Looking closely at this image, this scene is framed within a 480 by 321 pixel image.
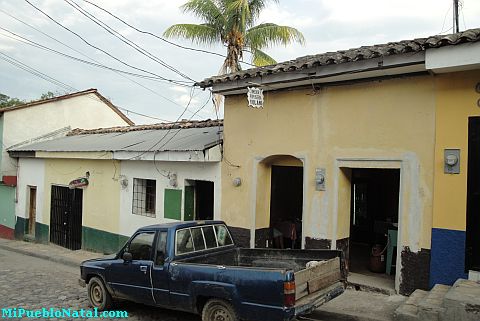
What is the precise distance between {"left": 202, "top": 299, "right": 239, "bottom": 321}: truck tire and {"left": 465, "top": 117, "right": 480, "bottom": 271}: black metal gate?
3.77 m

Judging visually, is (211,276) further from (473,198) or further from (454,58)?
(454,58)

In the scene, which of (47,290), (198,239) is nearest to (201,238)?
(198,239)

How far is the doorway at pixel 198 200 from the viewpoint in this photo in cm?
1108

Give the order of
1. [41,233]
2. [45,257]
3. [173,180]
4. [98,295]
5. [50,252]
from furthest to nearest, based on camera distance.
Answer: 1. [41,233]
2. [50,252]
3. [45,257]
4. [173,180]
5. [98,295]

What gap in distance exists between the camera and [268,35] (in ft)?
55.8

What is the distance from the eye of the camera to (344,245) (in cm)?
842

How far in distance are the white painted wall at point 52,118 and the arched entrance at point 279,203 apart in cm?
1252

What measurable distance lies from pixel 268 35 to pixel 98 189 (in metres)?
8.76

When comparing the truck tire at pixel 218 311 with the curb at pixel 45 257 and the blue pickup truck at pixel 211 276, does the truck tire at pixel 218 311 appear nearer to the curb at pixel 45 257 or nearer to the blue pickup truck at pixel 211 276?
the blue pickup truck at pixel 211 276

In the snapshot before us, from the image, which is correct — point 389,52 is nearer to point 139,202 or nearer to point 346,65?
point 346,65

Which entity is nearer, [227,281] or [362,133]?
[227,281]

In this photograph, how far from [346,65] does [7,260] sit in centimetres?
1163

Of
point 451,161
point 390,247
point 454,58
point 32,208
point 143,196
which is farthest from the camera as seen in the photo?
point 32,208

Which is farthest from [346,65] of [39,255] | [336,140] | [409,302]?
[39,255]
